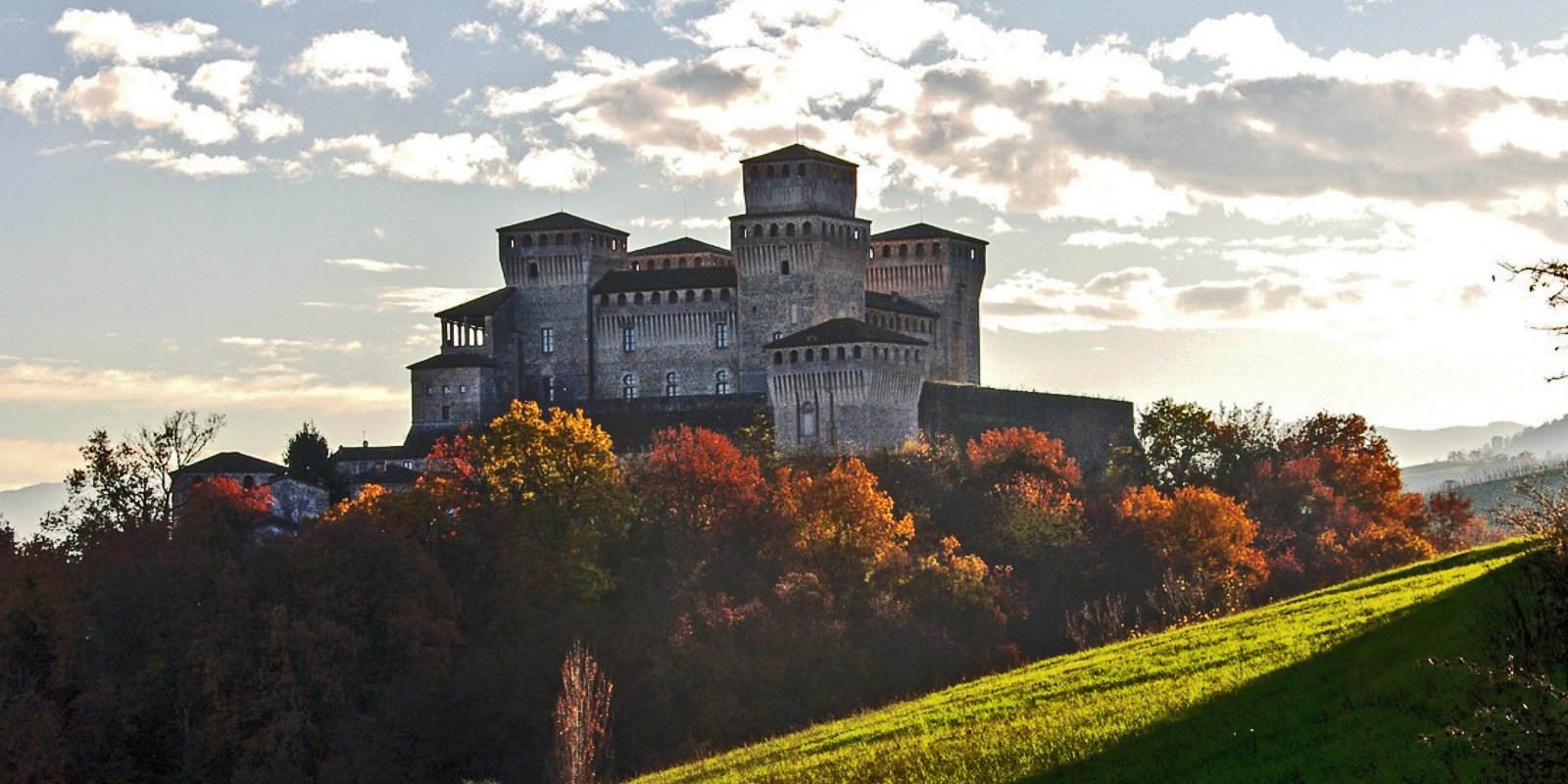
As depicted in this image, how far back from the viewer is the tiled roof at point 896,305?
83.2 m

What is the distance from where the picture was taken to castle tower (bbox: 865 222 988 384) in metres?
86.8

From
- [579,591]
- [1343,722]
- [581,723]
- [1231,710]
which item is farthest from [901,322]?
[1343,722]

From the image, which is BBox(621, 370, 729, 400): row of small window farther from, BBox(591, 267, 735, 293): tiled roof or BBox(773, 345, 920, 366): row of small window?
BBox(773, 345, 920, 366): row of small window

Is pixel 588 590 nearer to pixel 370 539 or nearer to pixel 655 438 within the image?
pixel 370 539

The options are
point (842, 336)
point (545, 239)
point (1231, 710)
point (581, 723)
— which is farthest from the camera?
point (545, 239)

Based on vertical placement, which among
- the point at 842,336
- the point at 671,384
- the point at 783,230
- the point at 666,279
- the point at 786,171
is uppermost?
the point at 786,171

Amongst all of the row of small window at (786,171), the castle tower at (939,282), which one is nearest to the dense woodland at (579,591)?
the castle tower at (939,282)

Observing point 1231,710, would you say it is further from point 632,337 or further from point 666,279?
point 666,279

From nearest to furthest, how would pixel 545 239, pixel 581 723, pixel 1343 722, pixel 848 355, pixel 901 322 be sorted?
pixel 1343 722
pixel 581 723
pixel 848 355
pixel 901 322
pixel 545 239

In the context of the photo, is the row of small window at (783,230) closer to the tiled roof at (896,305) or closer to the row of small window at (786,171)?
the row of small window at (786,171)

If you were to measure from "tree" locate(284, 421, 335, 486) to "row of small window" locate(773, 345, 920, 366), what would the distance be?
662 inches

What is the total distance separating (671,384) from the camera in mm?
82000

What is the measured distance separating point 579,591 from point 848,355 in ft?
51.2

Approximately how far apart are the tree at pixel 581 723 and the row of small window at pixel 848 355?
18.0 m
